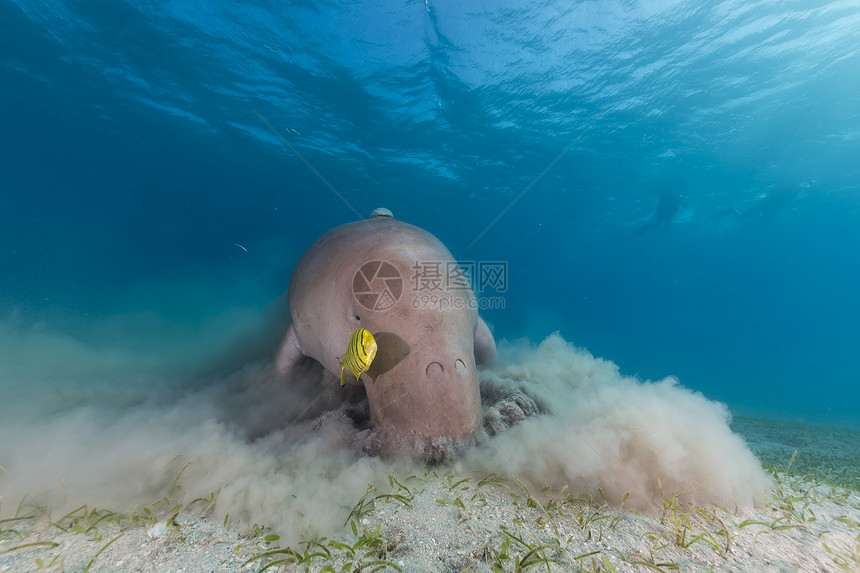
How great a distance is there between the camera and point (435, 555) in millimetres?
1627

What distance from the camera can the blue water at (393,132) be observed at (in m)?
12.1

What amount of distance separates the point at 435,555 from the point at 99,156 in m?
29.4

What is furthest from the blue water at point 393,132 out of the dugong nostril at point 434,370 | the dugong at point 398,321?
the dugong nostril at point 434,370

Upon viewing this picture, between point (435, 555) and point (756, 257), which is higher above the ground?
point (756, 257)

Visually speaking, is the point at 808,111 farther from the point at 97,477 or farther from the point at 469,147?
the point at 97,477

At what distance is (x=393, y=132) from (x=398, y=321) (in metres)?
17.4

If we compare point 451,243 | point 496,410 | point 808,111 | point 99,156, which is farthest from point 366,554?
point 451,243
